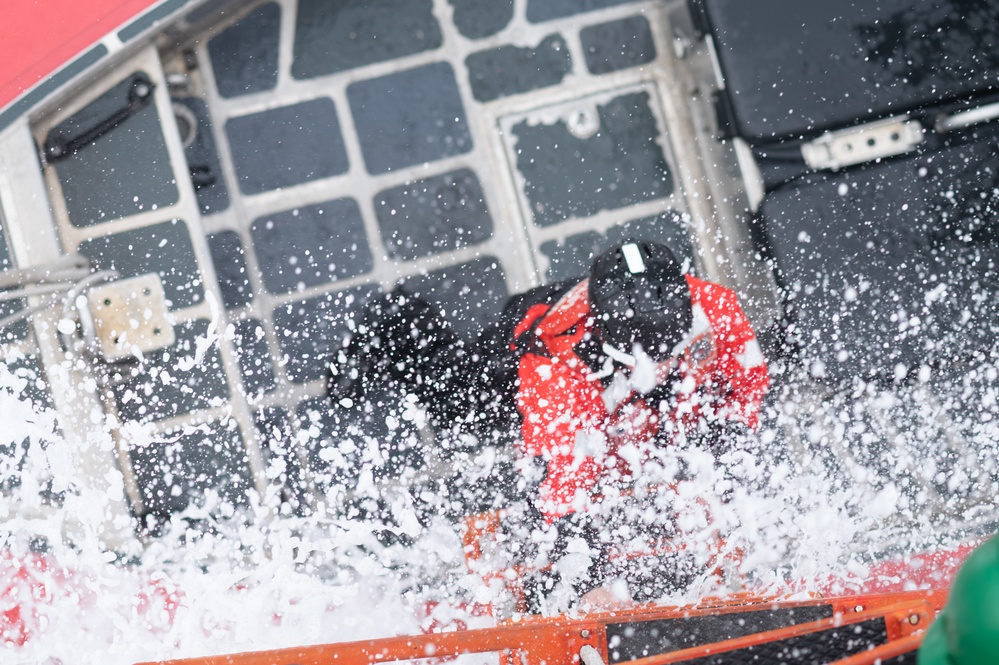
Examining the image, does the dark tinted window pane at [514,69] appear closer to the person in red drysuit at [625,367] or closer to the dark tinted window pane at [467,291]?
the dark tinted window pane at [467,291]

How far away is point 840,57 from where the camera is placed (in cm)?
298

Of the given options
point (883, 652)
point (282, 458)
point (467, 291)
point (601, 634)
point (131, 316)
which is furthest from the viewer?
point (467, 291)

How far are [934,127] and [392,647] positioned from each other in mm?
2446

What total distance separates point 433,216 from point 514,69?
2.11 feet

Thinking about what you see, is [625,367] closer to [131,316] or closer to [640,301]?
[640,301]

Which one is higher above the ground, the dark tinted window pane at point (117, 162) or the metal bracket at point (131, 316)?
the dark tinted window pane at point (117, 162)

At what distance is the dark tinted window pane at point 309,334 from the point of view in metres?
3.30

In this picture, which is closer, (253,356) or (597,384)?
(597,384)

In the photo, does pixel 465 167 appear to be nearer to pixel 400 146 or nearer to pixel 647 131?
pixel 400 146

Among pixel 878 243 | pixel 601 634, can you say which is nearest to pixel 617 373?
pixel 601 634

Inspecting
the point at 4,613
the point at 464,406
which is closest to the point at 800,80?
the point at 464,406

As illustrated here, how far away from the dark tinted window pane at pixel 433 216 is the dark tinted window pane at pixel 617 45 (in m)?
0.67

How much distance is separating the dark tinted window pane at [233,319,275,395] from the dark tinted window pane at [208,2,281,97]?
2.83 ft

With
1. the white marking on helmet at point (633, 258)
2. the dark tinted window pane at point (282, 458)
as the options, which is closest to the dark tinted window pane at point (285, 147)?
the dark tinted window pane at point (282, 458)
